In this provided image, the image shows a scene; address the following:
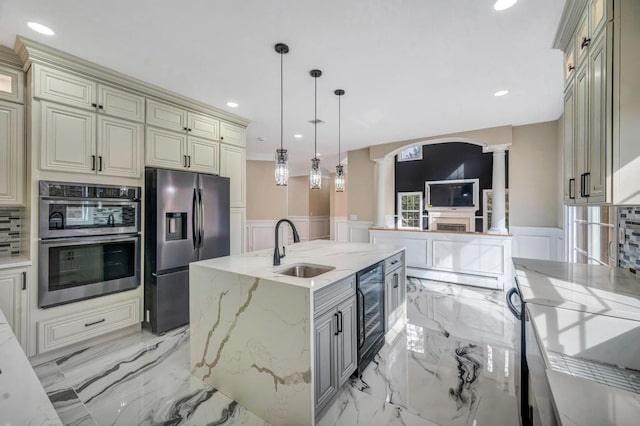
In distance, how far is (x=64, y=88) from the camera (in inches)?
93.4

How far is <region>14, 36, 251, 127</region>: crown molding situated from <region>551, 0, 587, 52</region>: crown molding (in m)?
3.28

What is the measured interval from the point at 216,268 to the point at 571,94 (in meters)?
2.57

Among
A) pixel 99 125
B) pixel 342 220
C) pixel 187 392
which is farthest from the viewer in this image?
pixel 342 220

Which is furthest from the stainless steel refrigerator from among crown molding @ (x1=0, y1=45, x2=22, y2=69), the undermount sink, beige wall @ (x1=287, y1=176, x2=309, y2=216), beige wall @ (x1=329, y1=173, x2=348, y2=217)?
beige wall @ (x1=329, y1=173, x2=348, y2=217)

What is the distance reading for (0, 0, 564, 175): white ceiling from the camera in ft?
5.99

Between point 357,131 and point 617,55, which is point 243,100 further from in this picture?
point 617,55

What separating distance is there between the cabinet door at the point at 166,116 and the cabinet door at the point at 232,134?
513 millimetres

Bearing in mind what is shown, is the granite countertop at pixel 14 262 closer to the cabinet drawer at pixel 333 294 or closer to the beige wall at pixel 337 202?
the cabinet drawer at pixel 333 294

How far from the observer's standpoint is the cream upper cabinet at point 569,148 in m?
1.80

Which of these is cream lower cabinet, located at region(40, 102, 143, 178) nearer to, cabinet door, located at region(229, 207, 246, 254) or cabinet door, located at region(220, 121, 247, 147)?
cabinet door, located at region(220, 121, 247, 147)

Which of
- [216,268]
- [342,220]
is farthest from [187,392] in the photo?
[342,220]

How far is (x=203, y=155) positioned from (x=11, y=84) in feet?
5.22

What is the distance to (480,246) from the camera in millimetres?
4453

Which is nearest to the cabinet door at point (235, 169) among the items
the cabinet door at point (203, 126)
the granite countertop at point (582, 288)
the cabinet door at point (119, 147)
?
the cabinet door at point (203, 126)
